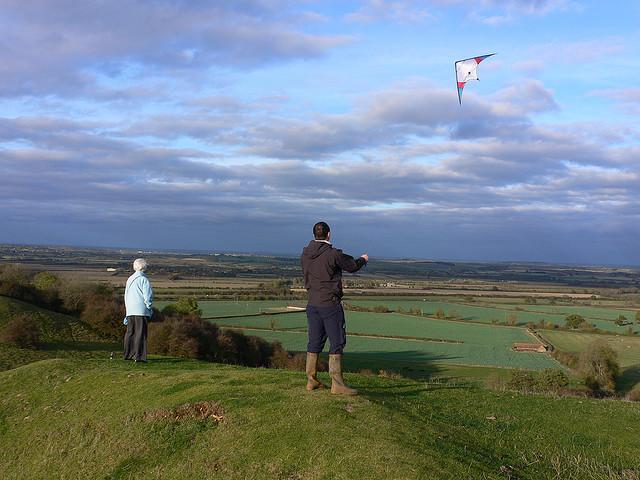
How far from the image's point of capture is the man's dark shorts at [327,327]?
407 inches

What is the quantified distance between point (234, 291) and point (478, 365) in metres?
63.7

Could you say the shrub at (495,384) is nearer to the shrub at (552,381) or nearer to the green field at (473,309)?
the shrub at (552,381)

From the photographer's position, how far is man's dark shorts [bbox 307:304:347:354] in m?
10.3

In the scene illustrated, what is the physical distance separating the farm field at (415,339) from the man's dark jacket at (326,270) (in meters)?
35.6

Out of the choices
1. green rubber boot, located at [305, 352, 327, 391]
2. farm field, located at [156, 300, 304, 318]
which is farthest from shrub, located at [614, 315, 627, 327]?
green rubber boot, located at [305, 352, 327, 391]

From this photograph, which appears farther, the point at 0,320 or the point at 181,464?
the point at 0,320

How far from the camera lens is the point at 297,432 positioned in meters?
8.80

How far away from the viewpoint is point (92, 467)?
9.81 meters

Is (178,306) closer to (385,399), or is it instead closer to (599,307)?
(385,399)

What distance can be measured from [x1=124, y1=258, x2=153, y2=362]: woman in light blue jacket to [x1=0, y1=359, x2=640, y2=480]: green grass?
1909 millimetres

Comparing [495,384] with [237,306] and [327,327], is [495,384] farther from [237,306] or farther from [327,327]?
[237,306]

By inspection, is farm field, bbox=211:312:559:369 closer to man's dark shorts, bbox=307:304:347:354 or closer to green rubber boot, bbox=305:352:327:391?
green rubber boot, bbox=305:352:327:391

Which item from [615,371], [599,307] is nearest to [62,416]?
[615,371]

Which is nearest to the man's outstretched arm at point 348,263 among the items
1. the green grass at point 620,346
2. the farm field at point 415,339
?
the farm field at point 415,339
